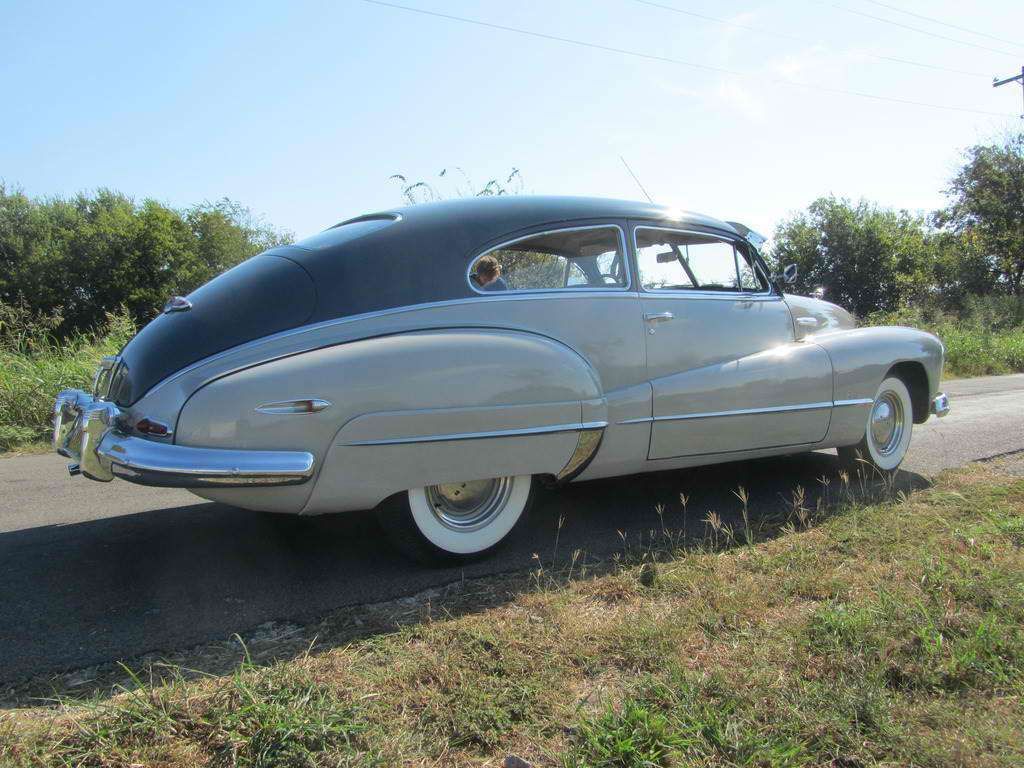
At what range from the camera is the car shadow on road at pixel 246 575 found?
8.21ft

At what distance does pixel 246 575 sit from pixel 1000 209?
3501 centimetres

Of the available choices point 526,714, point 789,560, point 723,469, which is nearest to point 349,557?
point 526,714

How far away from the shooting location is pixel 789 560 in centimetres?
323

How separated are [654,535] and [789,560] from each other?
2.27ft

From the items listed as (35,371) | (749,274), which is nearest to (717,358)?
(749,274)

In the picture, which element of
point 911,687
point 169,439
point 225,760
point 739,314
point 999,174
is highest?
point 999,174

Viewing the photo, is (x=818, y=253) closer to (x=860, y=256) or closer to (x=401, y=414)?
(x=860, y=256)

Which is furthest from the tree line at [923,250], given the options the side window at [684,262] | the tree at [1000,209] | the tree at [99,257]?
the side window at [684,262]

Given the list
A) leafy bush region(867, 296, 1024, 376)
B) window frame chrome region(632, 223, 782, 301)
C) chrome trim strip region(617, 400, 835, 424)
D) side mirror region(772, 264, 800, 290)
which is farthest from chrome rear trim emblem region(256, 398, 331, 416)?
leafy bush region(867, 296, 1024, 376)

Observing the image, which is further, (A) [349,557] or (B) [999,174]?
(B) [999,174]

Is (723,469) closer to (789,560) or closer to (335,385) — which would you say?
(789,560)

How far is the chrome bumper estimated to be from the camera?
270 centimetres

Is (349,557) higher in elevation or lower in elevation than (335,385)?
lower

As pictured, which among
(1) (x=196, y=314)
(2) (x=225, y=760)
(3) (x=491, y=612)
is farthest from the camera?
(1) (x=196, y=314)
